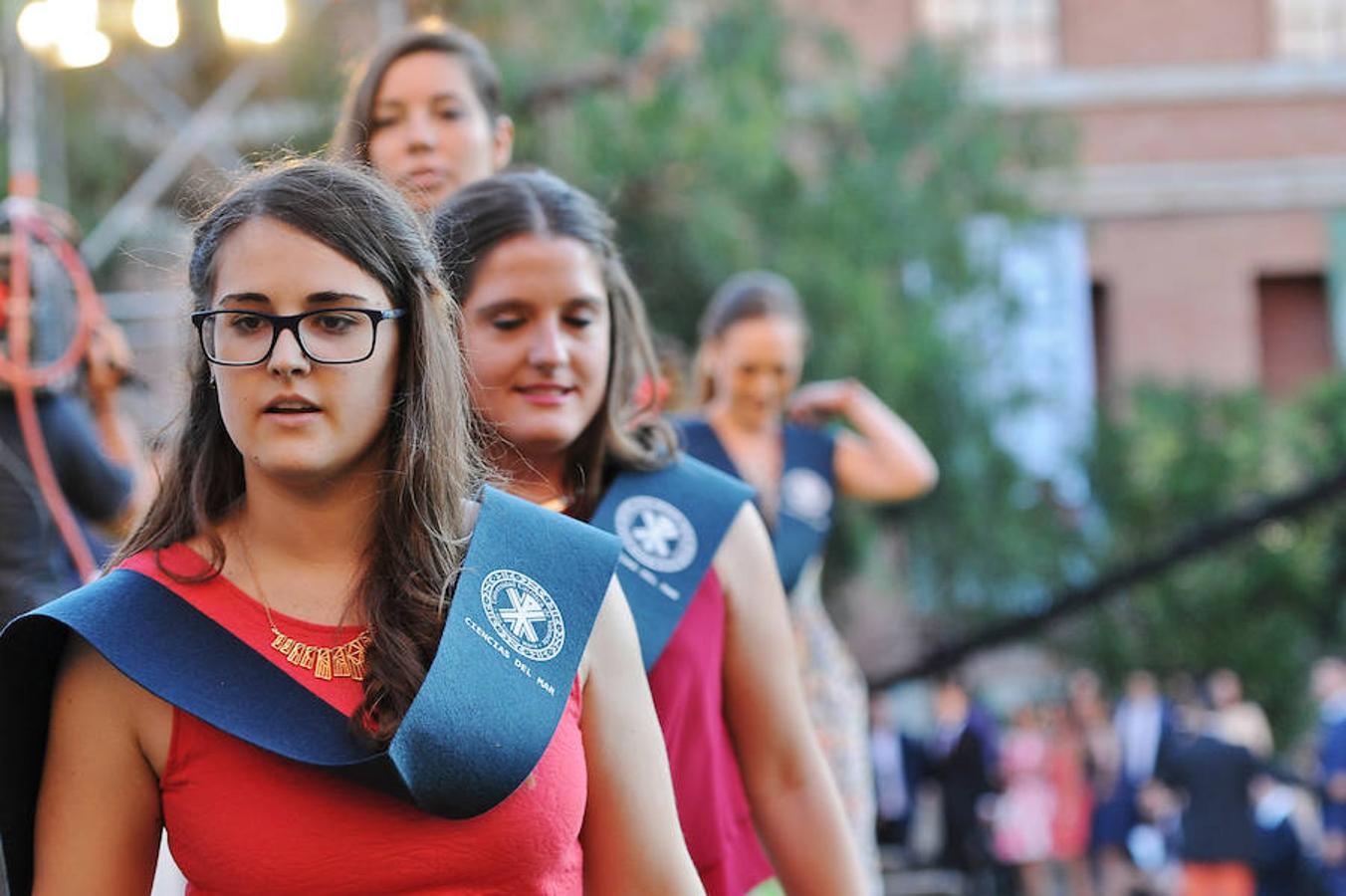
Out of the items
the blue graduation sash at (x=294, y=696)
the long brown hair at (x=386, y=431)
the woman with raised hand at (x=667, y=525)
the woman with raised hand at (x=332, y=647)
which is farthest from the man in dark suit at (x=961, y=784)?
the blue graduation sash at (x=294, y=696)

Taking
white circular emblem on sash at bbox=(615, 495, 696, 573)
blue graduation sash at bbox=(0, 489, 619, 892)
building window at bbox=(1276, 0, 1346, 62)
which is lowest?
blue graduation sash at bbox=(0, 489, 619, 892)

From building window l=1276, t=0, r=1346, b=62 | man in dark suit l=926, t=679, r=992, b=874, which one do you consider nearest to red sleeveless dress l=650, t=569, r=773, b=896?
man in dark suit l=926, t=679, r=992, b=874

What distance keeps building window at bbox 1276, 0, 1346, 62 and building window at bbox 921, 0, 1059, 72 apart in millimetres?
2725

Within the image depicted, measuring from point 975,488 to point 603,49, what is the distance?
5.68m

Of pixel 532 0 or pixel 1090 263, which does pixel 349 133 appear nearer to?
pixel 532 0

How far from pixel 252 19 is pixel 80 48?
3.50ft

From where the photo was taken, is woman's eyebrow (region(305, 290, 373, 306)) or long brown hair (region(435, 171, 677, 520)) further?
long brown hair (region(435, 171, 677, 520))

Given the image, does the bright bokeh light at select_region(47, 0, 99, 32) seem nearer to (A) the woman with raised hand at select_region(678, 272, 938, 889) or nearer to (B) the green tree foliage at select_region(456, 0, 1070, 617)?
(A) the woman with raised hand at select_region(678, 272, 938, 889)

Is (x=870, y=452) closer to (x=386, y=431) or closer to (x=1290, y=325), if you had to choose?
(x=386, y=431)

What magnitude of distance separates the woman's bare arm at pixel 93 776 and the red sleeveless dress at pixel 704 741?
987 mm

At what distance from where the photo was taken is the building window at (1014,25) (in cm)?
2458

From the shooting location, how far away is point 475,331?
127 inches

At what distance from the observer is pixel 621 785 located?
2.47m

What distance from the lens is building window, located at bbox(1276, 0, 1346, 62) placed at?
24891mm
